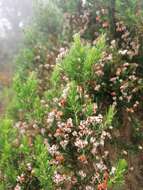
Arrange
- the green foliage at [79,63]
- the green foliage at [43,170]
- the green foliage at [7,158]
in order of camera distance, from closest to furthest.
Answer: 1. the green foliage at [43,170]
2. the green foliage at [7,158]
3. the green foliage at [79,63]

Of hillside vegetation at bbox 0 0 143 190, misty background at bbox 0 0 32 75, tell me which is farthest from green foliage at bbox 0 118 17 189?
misty background at bbox 0 0 32 75

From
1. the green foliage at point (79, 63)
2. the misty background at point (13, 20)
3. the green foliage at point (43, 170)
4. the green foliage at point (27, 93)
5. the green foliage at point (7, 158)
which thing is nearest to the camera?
the green foliage at point (43, 170)

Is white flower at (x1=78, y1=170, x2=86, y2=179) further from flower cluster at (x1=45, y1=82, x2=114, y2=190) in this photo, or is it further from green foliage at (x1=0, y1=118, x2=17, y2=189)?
green foliage at (x1=0, y1=118, x2=17, y2=189)

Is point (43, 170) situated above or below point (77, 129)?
below

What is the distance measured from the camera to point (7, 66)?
20250 mm

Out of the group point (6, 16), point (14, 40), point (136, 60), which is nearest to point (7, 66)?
point (14, 40)

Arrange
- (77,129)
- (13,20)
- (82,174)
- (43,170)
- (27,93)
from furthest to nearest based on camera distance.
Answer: (13,20) < (27,93) < (77,129) < (82,174) < (43,170)

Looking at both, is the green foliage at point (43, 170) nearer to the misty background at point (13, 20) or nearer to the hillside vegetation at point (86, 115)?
the hillside vegetation at point (86, 115)

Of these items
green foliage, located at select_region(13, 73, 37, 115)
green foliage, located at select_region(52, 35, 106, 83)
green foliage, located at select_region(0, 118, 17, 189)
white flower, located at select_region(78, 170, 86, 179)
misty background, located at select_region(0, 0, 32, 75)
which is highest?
misty background, located at select_region(0, 0, 32, 75)

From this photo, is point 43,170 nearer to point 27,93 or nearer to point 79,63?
point 27,93

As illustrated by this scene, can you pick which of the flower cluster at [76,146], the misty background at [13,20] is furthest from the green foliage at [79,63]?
the misty background at [13,20]

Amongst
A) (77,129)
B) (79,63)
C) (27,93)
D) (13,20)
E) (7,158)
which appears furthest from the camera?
(13,20)

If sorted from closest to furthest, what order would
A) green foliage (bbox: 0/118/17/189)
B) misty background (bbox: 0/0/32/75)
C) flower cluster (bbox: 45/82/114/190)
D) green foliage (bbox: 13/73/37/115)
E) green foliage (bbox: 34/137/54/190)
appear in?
1. green foliage (bbox: 34/137/54/190)
2. green foliage (bbox: 0/118/17/189)
3. flower cluster (bbox: 45/82/114/190)
4. green foliage (bbox: 13/73/37/115)
5. misty background (bbox: 0/0/32/75)

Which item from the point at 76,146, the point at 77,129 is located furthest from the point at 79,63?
the point at 76,146
